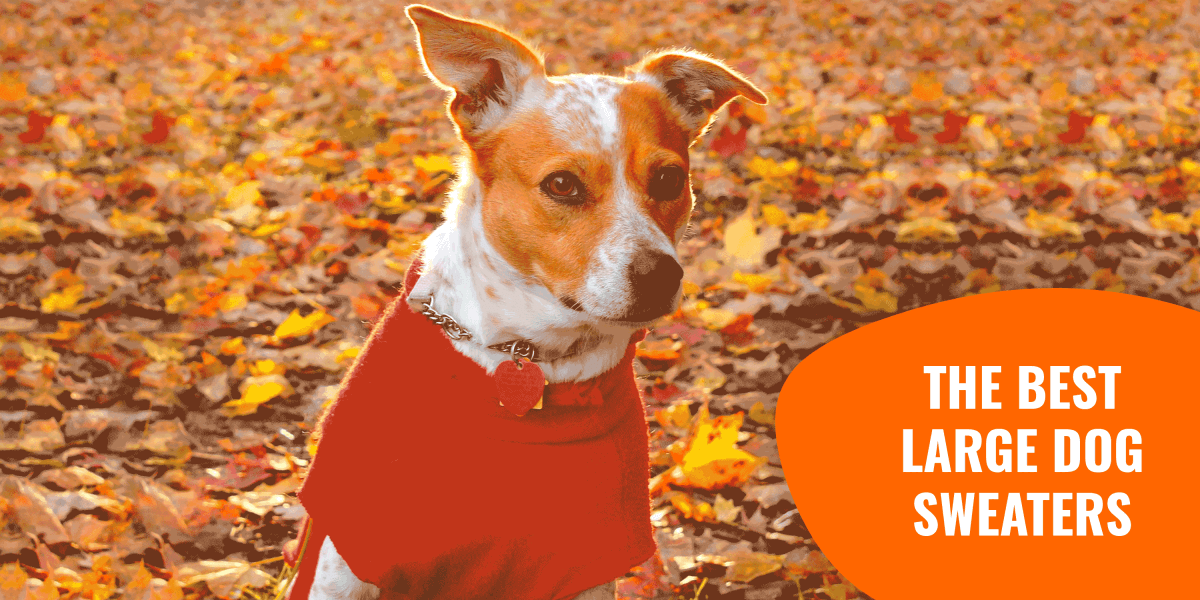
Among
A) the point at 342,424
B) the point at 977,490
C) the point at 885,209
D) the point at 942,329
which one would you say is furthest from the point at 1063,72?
the point at 342,424

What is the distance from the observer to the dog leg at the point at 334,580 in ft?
7.82

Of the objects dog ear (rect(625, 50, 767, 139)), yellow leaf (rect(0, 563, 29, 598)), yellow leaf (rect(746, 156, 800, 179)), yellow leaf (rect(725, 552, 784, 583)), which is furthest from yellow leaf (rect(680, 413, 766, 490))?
yellow leaf (rect(746, 156, 800, 179))

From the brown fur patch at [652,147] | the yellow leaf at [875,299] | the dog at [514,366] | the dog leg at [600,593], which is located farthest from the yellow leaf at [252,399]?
the yellow leaf at [875,299]

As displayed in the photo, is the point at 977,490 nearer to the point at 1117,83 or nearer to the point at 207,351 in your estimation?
the point at 207,351

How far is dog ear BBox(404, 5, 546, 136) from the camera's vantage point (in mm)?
2457

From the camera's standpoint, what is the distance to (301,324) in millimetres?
4711

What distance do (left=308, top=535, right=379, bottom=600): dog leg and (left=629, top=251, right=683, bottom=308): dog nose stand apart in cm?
121

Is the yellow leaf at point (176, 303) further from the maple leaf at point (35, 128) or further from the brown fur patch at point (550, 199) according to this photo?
the maple leaf at point (35, 128)

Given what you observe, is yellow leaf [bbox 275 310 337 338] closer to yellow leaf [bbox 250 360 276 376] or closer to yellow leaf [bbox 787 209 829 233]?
yellow leaf [bbox 250 360 276 376]

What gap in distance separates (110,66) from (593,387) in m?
9.83

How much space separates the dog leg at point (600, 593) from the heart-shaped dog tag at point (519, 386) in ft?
2.23

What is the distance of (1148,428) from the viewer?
3713mm

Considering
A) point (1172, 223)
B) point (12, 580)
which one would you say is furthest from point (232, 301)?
point (1172, 223)

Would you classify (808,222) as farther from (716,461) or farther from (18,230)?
(18,230)
